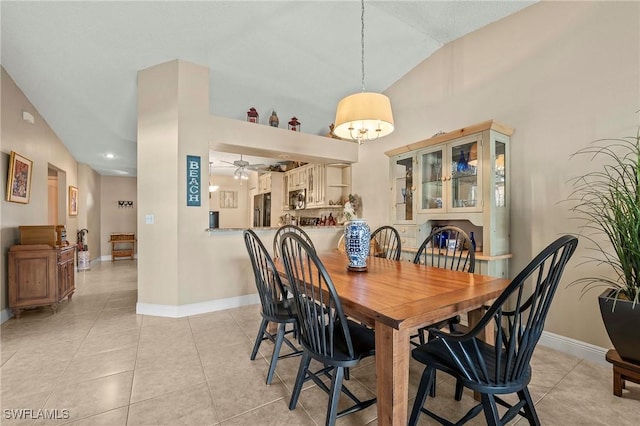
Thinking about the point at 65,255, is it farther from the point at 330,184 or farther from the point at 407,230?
the point at 407,230

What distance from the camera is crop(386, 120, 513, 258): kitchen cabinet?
2.57 meters

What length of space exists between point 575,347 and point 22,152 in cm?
614

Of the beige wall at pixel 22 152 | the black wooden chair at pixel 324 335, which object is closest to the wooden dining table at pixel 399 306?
the black wooden chair at pixel 324 335

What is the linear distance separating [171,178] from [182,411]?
233 centimetres

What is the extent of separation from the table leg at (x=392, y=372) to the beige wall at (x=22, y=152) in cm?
393

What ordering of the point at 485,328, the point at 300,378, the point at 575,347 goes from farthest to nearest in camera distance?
the point at 575,347 → the point at 485,328 → the point at 300,378

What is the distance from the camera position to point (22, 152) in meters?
3.50

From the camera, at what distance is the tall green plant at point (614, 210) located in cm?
173

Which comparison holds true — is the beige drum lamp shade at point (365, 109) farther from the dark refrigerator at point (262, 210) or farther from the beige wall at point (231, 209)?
the beige wall at point (231, 209)

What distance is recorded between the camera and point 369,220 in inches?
171

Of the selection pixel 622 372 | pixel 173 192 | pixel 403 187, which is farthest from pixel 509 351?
pixel 173 192

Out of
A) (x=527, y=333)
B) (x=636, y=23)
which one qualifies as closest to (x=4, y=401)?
(x=527, y=333)

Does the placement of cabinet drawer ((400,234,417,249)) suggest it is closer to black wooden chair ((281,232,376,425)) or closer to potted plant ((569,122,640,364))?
potted plant ((569,122,640,364))

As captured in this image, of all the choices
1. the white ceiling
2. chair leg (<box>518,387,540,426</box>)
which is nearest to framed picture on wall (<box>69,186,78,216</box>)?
the white ceiling
